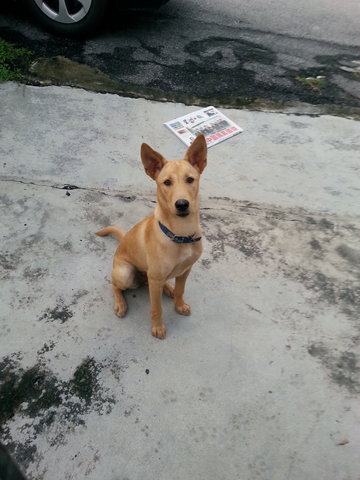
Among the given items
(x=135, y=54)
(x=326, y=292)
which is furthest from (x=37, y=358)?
(x=135, y=54)

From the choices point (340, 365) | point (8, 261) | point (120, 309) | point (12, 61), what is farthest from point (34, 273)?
point (12, 61)

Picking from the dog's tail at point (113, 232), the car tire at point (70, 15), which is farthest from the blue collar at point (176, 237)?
the car tire at point (70, 15)

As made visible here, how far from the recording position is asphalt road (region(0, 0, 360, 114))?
4328 millimetres

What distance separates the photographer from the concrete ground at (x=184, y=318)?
2.08 metres

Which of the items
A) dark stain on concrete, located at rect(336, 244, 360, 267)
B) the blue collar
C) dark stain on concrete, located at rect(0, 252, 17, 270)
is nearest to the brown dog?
the blue collar

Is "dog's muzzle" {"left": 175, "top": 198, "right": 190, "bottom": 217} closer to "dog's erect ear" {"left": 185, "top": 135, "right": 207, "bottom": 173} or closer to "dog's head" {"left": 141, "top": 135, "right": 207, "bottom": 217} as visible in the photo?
"dog's head" {"left": 141, "top": 135, "right": 207, "bottom": 217}

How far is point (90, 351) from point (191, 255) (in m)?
0.90

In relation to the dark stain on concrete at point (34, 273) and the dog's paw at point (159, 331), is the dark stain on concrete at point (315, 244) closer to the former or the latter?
the dog's paw at point (159, 331)

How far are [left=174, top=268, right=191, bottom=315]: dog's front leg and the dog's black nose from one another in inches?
24.6

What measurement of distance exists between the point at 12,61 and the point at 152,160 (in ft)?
10.5

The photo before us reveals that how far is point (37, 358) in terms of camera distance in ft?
7.75

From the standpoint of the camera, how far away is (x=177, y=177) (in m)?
1.96

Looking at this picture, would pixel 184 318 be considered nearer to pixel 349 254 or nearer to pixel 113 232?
pixel 113 232

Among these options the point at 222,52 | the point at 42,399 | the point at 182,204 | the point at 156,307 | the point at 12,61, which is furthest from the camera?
the point at 222,52
